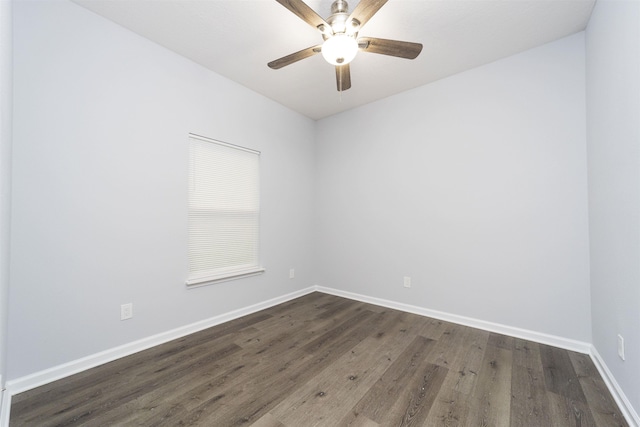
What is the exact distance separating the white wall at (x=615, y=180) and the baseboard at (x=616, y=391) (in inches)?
1.7

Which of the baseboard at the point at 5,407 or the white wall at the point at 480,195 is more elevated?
the white wall at the point at 480,195

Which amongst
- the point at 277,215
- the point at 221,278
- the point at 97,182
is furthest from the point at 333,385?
the point at 97,182

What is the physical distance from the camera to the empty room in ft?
5.27

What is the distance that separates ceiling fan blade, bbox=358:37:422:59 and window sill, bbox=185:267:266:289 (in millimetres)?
2497

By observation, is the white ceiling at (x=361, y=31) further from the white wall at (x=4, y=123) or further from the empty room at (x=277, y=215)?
Answer: the white wall at (x=4, y=123)

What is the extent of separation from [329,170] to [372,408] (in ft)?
9.86

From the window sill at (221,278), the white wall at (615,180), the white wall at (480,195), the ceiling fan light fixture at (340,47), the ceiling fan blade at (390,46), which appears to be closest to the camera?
the white wall at (615,180)

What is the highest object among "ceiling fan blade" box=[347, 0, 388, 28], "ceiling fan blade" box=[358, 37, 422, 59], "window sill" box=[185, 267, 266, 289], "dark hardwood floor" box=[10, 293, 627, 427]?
"ceiling fan blade" box=[347, 0, 388, 28]

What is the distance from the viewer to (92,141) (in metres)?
2.01

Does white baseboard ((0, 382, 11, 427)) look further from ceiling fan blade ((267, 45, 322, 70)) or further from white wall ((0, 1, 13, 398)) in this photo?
ceiling fan blade ((267, 45, 322, 70))

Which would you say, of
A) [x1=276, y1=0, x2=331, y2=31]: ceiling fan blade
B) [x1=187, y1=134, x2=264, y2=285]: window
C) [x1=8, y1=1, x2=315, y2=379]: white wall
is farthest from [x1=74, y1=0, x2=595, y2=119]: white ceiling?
[x1=187, y1=134, x2=264, y2=285]: window

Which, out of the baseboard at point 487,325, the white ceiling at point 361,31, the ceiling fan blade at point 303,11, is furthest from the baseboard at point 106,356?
the ceiling fan blade at point 303,11

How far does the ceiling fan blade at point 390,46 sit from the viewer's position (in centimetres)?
180

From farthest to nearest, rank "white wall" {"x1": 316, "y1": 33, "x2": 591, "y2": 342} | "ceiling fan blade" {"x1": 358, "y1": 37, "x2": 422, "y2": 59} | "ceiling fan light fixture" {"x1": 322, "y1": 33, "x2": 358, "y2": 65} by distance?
"white wall" {"x1": 316, "y1": 33, "x2": 591, "y2": 342}
"ceiling fan blade" {"x1": 358, "y1": 37, "x2": 422, "y2": 59}
"ceiling fan light fixture" {"x1": 322, "y1": 33, "x2": 358, "y2": 65}
